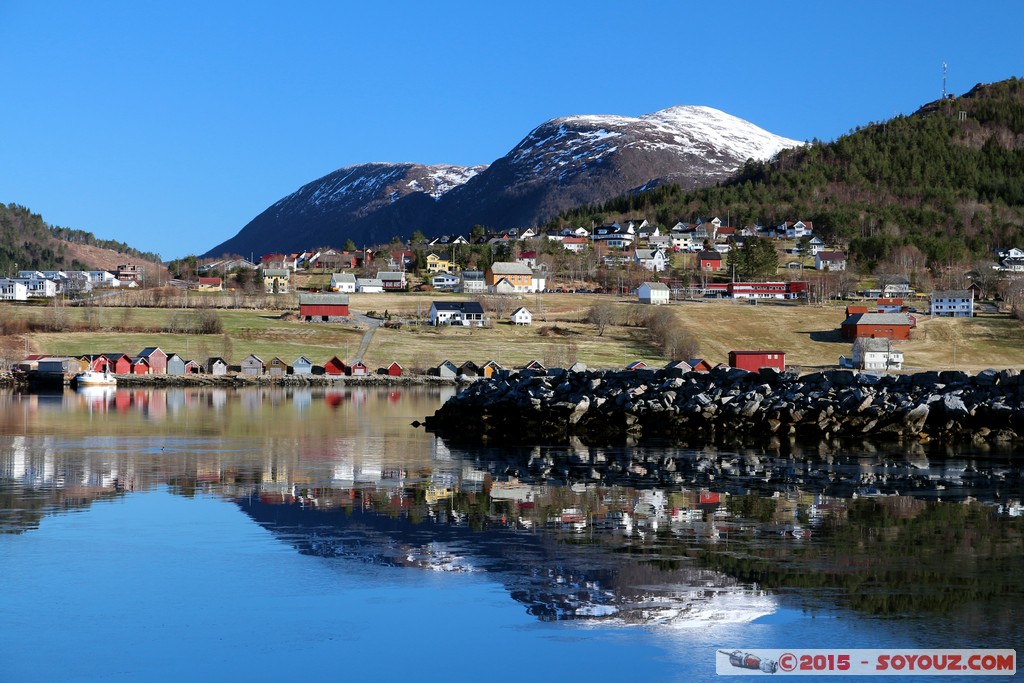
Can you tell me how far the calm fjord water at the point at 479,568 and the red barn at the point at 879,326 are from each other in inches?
3221

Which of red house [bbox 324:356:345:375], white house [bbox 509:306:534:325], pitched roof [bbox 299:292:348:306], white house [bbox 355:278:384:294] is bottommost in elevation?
red house [bbox 324:356:345:375]

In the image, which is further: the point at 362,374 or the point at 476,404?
the point at 362,374

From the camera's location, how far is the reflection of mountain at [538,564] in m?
12.4

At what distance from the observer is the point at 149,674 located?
34.2ft

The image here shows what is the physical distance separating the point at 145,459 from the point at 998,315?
11251 cm

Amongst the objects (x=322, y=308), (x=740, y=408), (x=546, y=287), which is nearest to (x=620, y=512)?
(x=740, y=408)

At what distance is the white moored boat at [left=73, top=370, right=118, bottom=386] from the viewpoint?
282ft

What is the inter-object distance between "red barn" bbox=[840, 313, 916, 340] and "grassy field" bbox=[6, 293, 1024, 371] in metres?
1.53

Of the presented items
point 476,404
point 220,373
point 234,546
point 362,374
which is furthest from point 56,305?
point 234,546

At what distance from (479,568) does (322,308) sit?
348ft

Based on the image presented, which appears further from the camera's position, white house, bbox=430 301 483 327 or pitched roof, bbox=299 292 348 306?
pitched roof, bbox=299 292 348 306

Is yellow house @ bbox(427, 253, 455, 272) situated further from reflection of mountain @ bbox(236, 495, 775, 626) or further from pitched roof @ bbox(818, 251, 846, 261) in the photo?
reflection of mountain @ bbox(236, 495, 775, 626)

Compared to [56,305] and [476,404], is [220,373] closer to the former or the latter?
[56,305]

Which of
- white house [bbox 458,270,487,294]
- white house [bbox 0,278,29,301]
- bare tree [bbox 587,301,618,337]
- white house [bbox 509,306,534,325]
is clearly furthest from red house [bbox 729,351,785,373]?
white house [bbox 0,278,29,301]
